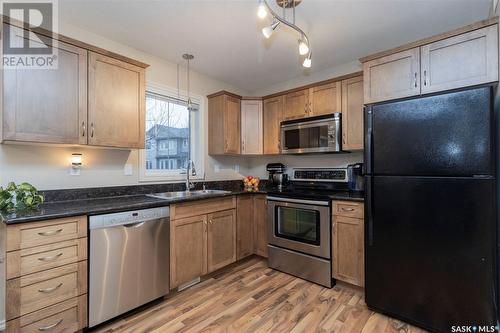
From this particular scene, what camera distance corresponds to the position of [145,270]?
210cm

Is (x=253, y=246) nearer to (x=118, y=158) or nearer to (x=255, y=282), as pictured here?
(x=255, y=282)

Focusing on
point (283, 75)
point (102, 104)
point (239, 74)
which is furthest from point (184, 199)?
point (283, 75)

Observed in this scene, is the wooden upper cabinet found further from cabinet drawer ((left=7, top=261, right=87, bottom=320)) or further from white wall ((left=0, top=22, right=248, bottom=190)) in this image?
cabinet drawer ((left=7, top=261, right=87, bottom=320))

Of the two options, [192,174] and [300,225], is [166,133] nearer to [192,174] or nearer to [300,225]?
[192,174]

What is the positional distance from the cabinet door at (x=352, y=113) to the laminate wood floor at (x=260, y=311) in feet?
5.15

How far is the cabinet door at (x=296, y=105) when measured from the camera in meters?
3.12

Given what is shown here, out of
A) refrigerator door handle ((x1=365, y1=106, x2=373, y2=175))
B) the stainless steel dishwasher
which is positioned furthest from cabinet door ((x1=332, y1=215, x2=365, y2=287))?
the stainless steel dishwasher

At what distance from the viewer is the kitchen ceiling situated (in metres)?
1.99

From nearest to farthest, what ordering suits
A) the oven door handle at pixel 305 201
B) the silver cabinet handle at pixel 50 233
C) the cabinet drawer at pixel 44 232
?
1. the cabinet drawer at pixel 44 232
2. the silver cabinet handle at pixel 50 233
3. the oven door handle at pixel 305 201

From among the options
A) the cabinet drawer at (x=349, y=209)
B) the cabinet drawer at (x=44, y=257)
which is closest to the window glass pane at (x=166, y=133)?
the cabinet drawer at (x=44, y=257)

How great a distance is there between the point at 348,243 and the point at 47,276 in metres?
2.48

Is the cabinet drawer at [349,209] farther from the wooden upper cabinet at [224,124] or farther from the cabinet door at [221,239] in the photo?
the wooden upper cabinet at [224,124]

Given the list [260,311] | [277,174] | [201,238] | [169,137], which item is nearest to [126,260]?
[201,238]

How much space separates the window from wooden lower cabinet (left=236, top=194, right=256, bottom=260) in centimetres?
77
